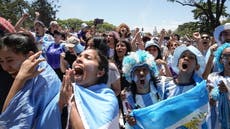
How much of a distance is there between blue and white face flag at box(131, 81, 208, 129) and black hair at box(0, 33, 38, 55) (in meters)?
1.76

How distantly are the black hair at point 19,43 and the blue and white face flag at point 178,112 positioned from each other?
176 centimetres

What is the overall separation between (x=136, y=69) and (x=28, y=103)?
2.36 meters

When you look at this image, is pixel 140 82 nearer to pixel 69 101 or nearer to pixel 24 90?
pixel 69 101

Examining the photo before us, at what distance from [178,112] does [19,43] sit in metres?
2.17

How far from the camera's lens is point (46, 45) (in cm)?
895

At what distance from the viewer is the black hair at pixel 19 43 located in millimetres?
2629

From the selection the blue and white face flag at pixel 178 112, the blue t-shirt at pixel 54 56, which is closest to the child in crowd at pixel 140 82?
the blue and white face flag at pixel 178 112

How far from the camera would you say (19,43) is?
2.63m

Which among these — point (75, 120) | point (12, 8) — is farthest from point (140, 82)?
point (12, 8)

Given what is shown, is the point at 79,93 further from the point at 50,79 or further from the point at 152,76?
the point at 152,76

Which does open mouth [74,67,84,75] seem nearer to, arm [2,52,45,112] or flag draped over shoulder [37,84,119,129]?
flag draped over shoulder [37,84,119,129]

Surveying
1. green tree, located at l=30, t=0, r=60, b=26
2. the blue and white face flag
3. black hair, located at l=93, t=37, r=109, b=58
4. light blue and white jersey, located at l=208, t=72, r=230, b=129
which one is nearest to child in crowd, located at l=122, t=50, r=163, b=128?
the blue and white face flag

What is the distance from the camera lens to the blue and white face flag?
4164 millimetres

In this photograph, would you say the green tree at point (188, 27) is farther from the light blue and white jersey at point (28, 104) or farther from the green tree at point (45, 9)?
the light blue and white jersey at point (28, 104)
